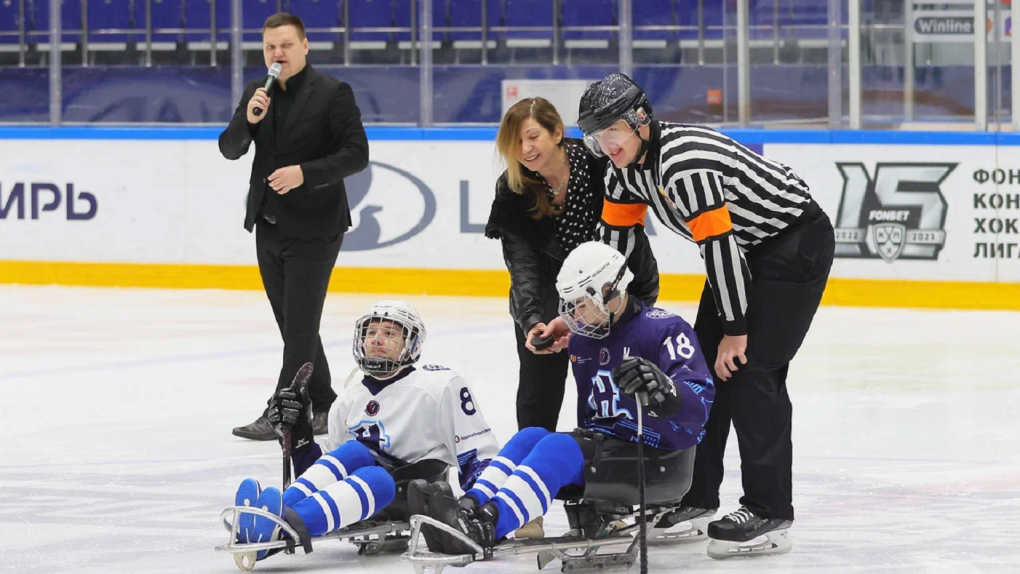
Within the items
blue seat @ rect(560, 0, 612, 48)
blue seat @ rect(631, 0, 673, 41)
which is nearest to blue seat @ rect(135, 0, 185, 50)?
blue seat @ rect(560, 0, 612, 48)

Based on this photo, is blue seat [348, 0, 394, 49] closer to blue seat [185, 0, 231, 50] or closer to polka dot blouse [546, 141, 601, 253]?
blue seat [185, 0, 231, 50]

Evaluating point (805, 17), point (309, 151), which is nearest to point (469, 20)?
point (805, 17)

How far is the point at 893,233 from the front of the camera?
30.5 feet

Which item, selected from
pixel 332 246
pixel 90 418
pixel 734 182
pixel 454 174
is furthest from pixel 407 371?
pixel 454 174

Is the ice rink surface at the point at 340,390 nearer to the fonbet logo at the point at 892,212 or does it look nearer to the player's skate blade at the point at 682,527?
the player's skate blade at the point at 682,527

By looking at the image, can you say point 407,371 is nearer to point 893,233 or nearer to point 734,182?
point 734,182

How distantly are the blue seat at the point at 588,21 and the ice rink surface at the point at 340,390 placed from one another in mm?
1781

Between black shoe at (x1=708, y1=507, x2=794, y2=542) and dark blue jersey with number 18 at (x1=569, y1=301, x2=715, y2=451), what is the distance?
8.8 inches

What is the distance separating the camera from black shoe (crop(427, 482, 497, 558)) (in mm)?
3463

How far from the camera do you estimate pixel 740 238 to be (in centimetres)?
404

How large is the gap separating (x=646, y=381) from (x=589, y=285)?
36 cm

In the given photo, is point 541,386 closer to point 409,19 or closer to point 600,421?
point 600,421

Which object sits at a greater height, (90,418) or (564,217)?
(564,217)

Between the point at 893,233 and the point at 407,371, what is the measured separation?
18.9 ft
